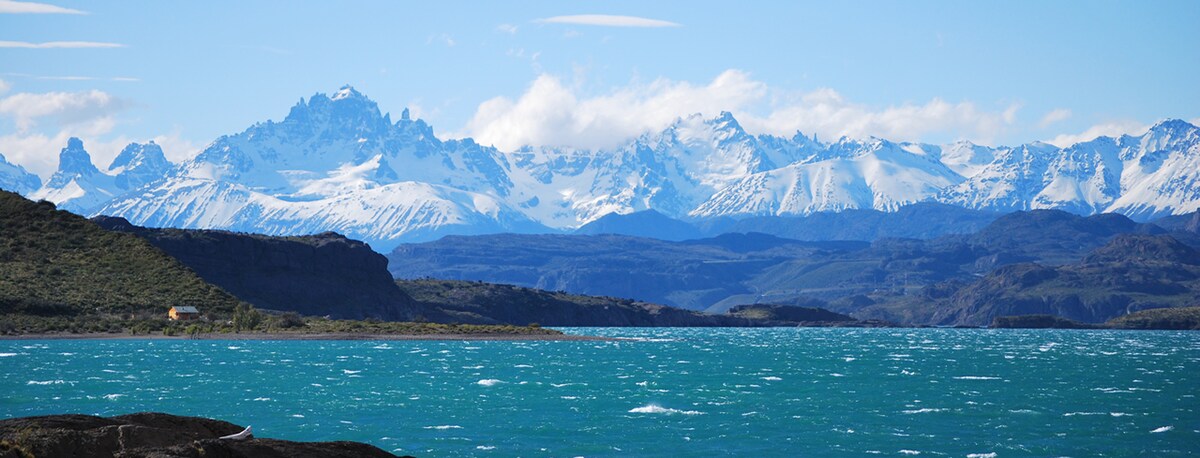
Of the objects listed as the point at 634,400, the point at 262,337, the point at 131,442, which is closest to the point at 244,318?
the point at 262,337

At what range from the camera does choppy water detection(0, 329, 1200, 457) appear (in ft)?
193

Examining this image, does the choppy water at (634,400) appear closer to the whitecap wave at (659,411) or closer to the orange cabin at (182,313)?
the whitecap wave at (659,411)

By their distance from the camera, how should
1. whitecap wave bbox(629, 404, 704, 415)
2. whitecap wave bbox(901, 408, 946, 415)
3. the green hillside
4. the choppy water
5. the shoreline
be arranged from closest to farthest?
Result: the choppy water
whitecap wave bbox(629, 404, 704, 415)
whitecap wave bbox(901, 408, 946, 415)
the shoreline
the green hillside

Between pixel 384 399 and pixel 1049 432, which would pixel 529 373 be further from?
pixel 1049 432

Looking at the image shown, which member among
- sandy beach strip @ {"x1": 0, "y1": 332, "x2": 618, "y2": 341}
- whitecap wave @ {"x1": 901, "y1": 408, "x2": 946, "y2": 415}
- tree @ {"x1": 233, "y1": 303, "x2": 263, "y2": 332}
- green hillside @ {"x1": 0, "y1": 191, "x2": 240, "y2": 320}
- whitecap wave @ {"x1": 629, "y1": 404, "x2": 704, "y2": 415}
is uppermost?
green hillside @ {"x1": 0, "y1": 191, "x2": 240, "y2": 320}

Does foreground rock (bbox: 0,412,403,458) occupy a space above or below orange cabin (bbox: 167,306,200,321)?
below

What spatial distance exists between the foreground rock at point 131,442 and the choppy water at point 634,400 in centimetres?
2376

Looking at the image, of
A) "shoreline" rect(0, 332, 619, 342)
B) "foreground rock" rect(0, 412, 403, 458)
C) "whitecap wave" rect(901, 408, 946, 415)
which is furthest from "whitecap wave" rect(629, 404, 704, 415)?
"shoreline" rect(0, 332, 619, 342)

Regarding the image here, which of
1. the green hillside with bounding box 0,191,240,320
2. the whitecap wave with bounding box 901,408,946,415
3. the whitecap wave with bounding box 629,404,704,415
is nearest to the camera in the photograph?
the whitecap wave with bounding box 629,404,704,415

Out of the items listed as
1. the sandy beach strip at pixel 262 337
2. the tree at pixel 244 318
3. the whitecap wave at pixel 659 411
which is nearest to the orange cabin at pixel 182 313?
the tree at pixel 244 318

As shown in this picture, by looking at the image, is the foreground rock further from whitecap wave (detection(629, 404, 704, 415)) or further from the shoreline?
the shoreline

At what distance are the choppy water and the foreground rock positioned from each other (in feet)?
78.0

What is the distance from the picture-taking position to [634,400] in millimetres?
78938

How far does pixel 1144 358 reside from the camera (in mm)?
148750
